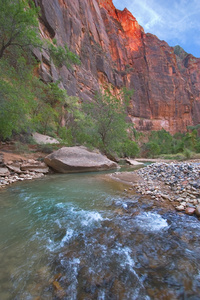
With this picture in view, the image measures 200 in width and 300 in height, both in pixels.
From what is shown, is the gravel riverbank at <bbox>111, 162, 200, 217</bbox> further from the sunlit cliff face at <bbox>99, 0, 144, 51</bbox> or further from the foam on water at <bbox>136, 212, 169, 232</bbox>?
the sunlit cliff face at <bbox>99, 0, 144, 51</bbox>

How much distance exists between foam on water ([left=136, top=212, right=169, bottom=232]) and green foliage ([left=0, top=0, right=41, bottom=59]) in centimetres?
840

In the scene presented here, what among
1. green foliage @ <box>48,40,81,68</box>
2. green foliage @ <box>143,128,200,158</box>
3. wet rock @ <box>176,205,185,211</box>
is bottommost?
wet rock @ <box>176,205,185,211</box>

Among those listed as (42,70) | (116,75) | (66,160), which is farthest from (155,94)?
(66,160)

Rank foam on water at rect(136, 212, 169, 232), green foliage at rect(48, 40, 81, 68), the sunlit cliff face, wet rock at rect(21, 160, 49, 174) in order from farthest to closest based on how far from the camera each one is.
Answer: the sunlit cliff face < wet rock at rect(21, 160, 49, 174) < green foliage at rect(48, 40, 81, 68) < foam on water at rect(136, 212, 169, 232)

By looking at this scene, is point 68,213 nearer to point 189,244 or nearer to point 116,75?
point 189,244

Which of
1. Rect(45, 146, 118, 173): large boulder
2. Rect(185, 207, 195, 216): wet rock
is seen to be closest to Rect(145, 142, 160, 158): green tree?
Rect(45, 146, 118, 173): large boulder

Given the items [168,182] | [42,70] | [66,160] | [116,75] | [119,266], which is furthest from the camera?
[116,75]

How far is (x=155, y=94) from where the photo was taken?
5991cm

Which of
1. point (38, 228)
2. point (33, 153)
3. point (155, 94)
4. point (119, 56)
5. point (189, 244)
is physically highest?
point (119, 56)

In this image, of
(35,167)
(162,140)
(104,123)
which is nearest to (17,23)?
(35,167)

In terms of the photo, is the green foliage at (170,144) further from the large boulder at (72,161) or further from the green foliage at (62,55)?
the green foliage at (62,55)

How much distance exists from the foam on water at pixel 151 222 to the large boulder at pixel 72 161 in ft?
21.6

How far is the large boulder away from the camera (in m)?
8.99

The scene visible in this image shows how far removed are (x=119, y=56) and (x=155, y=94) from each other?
21603mm
